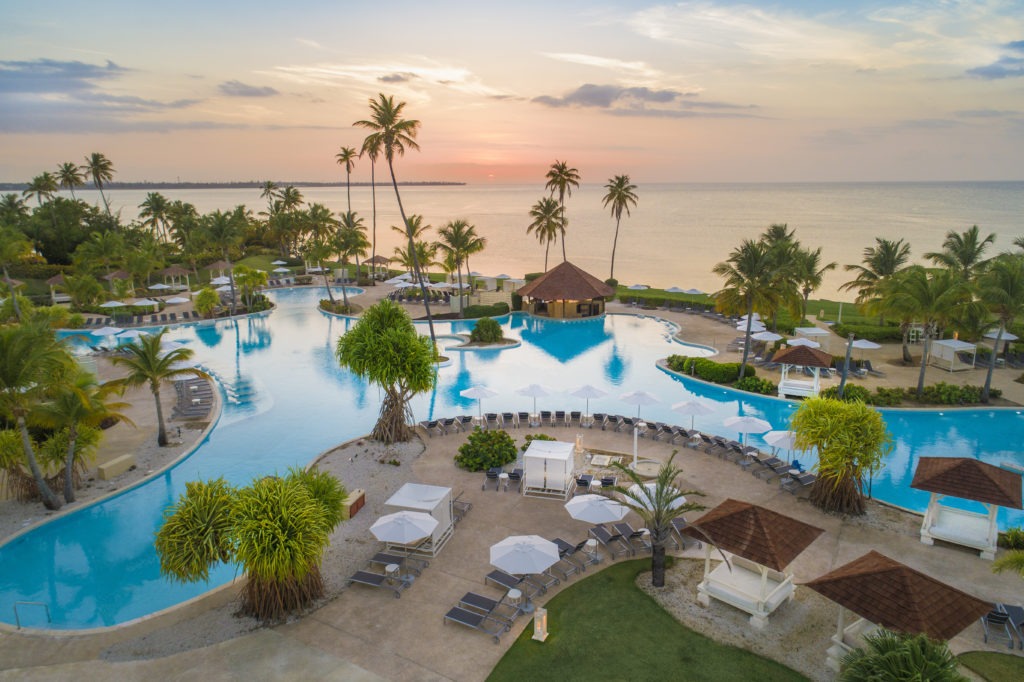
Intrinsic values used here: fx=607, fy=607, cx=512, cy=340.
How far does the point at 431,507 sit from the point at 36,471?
39.9ft

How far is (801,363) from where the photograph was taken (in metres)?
27.8

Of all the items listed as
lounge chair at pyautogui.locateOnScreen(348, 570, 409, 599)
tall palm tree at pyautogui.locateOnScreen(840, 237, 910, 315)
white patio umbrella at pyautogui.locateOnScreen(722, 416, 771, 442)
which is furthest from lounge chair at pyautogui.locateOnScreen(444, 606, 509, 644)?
tall palm tree at pyautogui.locateOnScreen(840, 237, 910, 315)

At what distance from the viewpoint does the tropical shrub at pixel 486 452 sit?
66.5 ft

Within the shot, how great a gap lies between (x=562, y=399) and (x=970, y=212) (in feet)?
703

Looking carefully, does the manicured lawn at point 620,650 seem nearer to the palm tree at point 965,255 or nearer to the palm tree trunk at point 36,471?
the palm tree trunk at point 36,471

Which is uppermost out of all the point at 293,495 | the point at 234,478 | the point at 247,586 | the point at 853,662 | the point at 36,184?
the point at 36,184

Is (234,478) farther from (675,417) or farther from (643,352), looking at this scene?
A: (643,352)

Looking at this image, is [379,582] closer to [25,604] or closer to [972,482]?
[25,604]

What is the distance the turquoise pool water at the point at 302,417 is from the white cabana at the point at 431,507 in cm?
475

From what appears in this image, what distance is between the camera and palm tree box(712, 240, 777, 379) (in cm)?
2838

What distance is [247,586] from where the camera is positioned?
13031mm

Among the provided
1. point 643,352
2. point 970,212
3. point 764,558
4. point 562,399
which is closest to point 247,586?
point 764,558

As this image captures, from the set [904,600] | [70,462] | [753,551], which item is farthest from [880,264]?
[70,462]

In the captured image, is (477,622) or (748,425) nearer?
(477,622)
